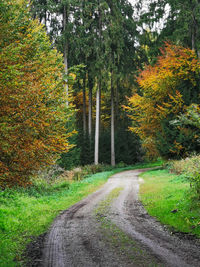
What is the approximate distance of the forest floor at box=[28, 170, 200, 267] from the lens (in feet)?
14.2

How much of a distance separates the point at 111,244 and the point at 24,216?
390 centimetres

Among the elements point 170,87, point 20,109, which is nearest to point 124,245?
point 20,109

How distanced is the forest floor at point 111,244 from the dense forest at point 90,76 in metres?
2.78

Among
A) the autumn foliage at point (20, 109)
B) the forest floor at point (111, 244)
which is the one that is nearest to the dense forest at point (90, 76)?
the autumn foliage at point (20, 109)

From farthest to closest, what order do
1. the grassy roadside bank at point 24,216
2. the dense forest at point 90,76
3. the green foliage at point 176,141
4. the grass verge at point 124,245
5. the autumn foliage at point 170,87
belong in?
the autumn foliage at point 170,87
the green foliage at point 176,141
the dense forest at point 90,76
the grassy roadside bank at point 24,216
the grass verge at point 124,245

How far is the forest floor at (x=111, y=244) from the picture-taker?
4.32 metres

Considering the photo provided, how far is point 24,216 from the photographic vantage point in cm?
775

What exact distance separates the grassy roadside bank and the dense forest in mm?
1196

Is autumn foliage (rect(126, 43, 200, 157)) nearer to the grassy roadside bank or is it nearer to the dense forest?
the dense forest

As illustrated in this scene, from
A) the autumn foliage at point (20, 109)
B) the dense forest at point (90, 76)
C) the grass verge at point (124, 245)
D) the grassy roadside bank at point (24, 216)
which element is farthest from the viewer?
the dense forest at point (90, 76)

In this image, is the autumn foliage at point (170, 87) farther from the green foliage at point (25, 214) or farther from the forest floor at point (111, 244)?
the forest floor at point (111, 244)

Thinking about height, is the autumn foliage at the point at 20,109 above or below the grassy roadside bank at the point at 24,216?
above

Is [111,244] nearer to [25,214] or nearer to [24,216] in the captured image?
[24,216]

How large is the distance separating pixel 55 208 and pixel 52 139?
2.98 meters
